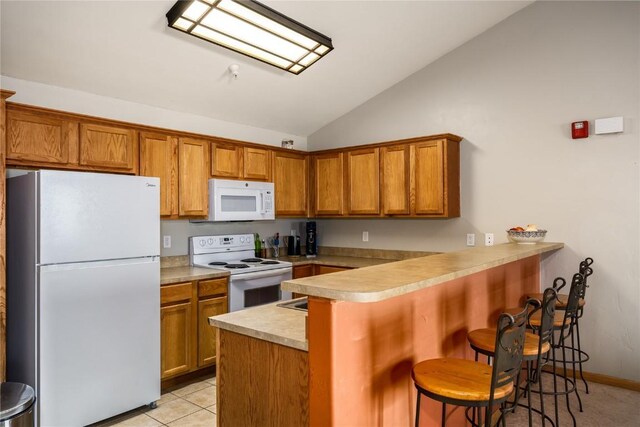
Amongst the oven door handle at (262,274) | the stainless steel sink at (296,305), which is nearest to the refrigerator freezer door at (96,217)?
the oven door handle at (262,274)

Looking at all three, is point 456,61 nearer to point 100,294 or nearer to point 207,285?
point 207,285

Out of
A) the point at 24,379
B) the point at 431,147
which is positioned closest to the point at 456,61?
the point at 431,147

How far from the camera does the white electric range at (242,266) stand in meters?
3.65

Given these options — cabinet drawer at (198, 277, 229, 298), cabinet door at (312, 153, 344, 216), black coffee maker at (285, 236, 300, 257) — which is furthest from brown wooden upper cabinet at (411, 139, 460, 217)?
cabinet drawer at (198, 277, 229, 298)

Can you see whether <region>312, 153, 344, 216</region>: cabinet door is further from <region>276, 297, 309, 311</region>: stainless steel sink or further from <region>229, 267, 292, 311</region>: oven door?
<region>276, 297, 309, 311</region>: stainless steel sink

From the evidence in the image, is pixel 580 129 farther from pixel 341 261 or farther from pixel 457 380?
pixel 457 380

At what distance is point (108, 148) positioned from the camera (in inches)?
125

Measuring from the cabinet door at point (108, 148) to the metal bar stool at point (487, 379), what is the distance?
2.66 m

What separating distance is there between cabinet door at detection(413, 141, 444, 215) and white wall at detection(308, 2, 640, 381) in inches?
13.4

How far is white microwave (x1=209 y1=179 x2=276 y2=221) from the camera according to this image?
3826 millimetres

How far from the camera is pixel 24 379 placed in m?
2.54

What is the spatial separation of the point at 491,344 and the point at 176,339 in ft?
7.56

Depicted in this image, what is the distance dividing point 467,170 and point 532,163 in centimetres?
57

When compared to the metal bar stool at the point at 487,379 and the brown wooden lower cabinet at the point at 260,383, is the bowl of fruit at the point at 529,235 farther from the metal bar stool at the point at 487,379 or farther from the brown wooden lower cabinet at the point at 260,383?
the brown wooden lower cabinet at the point at 260,383
